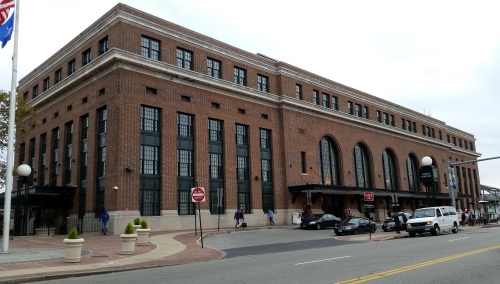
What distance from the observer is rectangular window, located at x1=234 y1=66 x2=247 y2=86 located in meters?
40.3

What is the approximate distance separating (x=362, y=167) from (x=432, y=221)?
93.8ft

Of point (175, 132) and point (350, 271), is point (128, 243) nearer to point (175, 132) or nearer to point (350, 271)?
point (350, 271)

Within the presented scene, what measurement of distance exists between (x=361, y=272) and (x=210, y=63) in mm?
29949

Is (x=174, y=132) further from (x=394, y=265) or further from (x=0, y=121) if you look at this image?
(x=394, y=265)

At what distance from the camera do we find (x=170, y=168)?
32.9m

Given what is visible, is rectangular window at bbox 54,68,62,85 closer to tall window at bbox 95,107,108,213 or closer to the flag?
tall window at bbox 95,107,108,213

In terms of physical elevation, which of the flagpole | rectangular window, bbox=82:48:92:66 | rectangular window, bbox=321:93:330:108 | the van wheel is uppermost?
rectangular window, bbox=82:48:92:66

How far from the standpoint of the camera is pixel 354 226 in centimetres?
2872

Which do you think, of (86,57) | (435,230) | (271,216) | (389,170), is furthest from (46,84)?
(389,170)

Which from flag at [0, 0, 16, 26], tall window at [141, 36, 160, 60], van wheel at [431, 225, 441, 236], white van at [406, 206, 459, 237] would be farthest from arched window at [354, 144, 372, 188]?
flag at [0, 0, 16, 26]

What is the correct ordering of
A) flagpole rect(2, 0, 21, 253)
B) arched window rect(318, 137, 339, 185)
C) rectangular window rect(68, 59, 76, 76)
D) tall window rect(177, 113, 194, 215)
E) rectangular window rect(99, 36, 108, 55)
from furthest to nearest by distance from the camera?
arched window rect(318, 137, 339, 185) < rectangular window rect(68, 59, 76, 76) < rectangular window rect(99, 36, 108, 55) < tall window rect(177, 113, 194, 215) < flagpole rect(2, 0, 21, 253)

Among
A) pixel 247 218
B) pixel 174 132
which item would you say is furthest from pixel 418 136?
pixel 174 132

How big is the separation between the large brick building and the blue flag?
13083mm

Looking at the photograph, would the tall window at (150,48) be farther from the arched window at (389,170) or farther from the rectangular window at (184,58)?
the arched window at (389,170)
